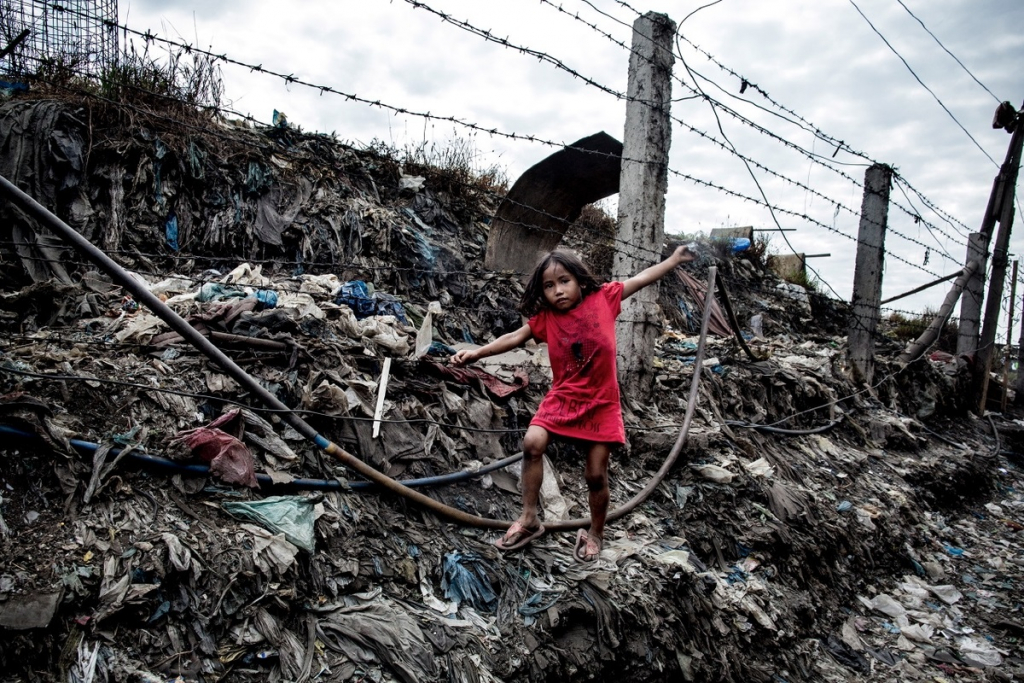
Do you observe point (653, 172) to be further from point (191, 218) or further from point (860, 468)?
point (191, 218)

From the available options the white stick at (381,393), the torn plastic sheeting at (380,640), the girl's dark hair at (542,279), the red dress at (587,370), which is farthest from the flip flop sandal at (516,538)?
the girl's dark hair at (542,279)

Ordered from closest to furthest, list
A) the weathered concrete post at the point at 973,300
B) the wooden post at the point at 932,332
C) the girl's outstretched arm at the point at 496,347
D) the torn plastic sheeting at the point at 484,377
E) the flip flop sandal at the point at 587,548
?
the girl's outstretched arm at the point at 496,347
the flip flop sandal at the point at 587,548
the torn plastic sheeting at the point at 484,377
the wooden post at the point at 932,332
the weathered concrete post at the point at 973,300

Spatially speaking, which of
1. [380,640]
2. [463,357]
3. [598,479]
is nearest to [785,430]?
[598,479]

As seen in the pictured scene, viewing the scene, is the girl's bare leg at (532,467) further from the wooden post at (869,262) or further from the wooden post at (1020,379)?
the wooden post at (1020,379)

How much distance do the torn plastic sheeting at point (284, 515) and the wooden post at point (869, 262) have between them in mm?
6552

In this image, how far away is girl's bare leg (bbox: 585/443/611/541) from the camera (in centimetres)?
267

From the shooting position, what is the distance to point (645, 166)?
405 cm

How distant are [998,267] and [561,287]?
10184 mm

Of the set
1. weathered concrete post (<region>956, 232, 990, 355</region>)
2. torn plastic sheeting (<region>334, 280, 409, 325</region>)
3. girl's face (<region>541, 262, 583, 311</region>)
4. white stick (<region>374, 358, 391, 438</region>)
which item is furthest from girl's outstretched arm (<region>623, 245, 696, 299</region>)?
weathered concrete post (<region>956, 232, 990, 355</region>)

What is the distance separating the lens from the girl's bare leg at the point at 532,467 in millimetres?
2676

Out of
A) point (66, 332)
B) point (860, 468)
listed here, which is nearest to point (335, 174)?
point (66, 332)

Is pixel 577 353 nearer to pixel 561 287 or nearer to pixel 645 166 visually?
pixel 561 287

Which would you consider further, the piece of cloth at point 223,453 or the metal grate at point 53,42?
the metal grate at point 53,42

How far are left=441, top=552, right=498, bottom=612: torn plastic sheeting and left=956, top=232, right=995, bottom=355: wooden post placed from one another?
9810 mm
